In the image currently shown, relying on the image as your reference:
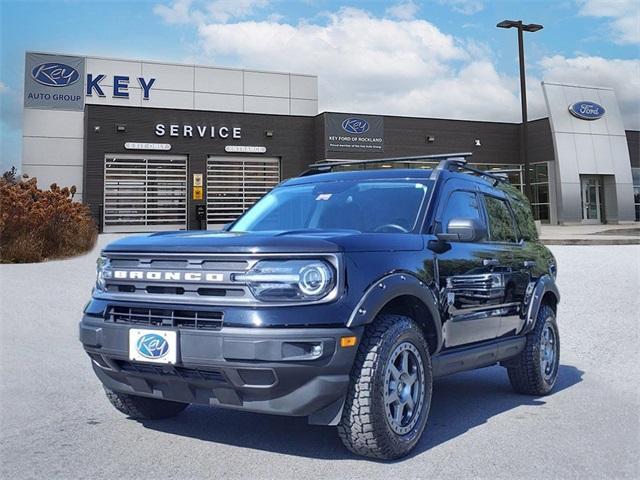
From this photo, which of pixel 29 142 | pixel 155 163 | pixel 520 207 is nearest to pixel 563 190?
pixel 155 163

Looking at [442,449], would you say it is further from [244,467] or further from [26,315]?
[26,315]

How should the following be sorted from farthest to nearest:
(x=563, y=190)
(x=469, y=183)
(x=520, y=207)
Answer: (x=563, y=190) < (x=520, y=207) < (x=469, y=183)

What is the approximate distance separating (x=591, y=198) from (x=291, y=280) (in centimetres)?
3706

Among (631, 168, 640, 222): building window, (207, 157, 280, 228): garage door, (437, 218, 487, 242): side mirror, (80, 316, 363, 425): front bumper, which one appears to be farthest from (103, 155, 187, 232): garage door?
(80, 316, 363, 425): front bumper

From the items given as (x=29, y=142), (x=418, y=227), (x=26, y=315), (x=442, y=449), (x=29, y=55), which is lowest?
(x=442, y=449)

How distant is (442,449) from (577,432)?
1079 millimetres

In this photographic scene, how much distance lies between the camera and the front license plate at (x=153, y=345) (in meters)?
3.43

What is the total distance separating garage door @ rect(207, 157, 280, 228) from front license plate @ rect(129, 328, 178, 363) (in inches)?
1079

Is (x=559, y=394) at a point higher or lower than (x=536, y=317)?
lower

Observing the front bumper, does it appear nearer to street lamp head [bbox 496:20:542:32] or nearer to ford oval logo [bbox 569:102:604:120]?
street lamp head [bbox 496:20:542:32]

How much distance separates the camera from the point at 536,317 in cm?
551

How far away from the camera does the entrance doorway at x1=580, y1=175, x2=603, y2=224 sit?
36312mm

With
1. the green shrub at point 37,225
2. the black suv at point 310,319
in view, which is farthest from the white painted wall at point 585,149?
the black suv at point 310,319

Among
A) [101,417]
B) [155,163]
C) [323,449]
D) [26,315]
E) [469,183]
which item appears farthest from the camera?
[155,163]
